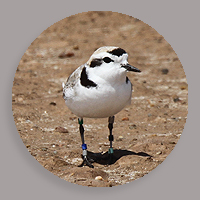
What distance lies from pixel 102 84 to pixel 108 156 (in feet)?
5.44

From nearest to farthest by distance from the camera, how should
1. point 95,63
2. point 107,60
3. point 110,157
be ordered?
1. point 107,60
2. point 95,63
3. point 110,157

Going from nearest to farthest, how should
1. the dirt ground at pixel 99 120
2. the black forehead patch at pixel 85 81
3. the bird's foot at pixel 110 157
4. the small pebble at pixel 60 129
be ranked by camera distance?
the black forehead patch at pixel 85 81 < the dirt ground at pixel 99 120 < the bird's foot at pixel 110 157 < the small pebble at pixel 60 129

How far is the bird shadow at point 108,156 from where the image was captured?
7.96 meters

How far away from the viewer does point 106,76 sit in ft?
Result: 22.6

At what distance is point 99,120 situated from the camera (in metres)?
9.44

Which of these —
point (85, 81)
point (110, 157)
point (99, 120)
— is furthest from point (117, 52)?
point (99, 120)

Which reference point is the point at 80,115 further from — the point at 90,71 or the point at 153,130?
the point at 153,130

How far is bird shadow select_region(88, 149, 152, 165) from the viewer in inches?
313

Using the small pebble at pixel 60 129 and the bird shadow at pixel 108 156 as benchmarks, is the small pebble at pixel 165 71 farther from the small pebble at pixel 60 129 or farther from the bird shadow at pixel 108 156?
the bird shadow at pixel 108 156

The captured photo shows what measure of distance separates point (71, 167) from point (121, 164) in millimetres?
827

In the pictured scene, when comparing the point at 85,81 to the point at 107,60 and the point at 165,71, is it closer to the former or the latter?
the point at 107,60

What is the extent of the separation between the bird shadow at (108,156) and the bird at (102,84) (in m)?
0.96

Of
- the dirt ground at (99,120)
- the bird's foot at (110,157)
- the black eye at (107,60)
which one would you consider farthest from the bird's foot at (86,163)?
the black eye at (107,60)

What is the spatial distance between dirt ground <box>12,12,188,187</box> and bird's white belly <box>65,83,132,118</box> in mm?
985
